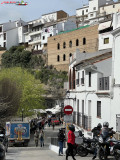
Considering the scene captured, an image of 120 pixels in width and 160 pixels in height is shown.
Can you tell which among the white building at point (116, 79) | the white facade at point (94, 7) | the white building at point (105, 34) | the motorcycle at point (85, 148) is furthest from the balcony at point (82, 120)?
the white facade at point (94, 7)

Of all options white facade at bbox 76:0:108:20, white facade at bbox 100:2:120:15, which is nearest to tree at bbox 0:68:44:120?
white facade at bbox 100:2:120:15

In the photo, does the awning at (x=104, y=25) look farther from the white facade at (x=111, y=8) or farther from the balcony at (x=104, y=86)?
the balcony at (x=104, y=86)

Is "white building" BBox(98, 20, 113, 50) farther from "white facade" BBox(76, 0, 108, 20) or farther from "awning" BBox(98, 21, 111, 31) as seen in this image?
"white facade" BBox(76, 0, 108, 20)

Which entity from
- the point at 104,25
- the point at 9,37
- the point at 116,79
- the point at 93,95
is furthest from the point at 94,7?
the point at 116,79

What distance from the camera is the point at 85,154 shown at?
14266 millimetres

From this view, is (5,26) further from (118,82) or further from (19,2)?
(118,82)

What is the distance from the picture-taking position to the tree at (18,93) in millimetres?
35312

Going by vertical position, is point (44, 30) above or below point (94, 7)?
below

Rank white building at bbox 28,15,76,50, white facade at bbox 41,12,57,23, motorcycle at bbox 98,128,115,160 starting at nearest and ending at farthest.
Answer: motorcycle at bbox 98,128,115,160 → white building at bbox 28,15,76,50 → white facade at bbox 41,12,57,23

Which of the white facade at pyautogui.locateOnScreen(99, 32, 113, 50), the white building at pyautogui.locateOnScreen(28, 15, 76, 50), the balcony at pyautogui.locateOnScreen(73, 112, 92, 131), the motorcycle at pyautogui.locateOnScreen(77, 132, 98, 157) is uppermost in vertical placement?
the white building at pyautogui.locateOnScreen(28, 15, 76, 50)

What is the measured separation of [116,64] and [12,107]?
20623mm

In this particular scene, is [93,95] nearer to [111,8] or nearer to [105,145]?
[105,145]

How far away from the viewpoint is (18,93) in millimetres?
36219

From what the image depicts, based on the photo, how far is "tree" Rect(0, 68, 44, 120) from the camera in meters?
Answer: 35.3
